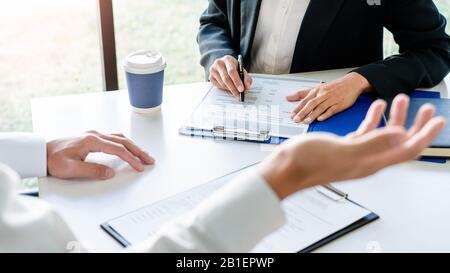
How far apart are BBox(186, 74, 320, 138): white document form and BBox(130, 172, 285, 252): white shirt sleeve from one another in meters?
0.58

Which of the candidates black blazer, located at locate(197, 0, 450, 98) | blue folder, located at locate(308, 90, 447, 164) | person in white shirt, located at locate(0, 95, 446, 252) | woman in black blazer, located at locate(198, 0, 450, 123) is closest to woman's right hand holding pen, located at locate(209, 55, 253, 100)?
woman in black blazer, located at locate(198, 0, 450, 123)

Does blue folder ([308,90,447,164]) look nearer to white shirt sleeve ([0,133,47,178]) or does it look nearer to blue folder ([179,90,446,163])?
blue folder ([179,90,446,163])

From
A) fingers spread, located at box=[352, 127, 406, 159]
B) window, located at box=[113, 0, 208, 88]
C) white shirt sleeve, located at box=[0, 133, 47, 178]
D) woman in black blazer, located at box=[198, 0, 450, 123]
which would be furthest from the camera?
window, located at box=[113, 0, 208, 88]

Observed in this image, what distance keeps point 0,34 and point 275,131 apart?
2.10m

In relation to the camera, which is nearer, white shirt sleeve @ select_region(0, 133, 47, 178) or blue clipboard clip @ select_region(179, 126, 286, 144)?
white shirt sleeve @ select_region(0, 133, 47, 178)

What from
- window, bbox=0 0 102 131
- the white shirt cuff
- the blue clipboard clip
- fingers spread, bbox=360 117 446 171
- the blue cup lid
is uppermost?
fingers spread, bbox=360 117 446 171

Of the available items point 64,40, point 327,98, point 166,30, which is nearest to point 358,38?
point 327,98

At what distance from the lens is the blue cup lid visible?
133cm

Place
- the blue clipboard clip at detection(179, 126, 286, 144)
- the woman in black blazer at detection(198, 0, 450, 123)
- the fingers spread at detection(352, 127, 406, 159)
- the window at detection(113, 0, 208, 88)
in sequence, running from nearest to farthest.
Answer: the fingers spread at detection(352, 127, 406, 159)
the blue clipboard clip at detection(179, 126, 286, 144)
the woman in black blazer at detection(198, 0, 450, 123)
the window at detection(113, 0, 208, 88)

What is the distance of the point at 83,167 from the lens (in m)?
1.11

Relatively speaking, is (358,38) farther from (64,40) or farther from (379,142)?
(64,40)

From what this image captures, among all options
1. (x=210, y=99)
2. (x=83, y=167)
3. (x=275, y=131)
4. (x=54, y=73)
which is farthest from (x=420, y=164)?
(x=54, y=73)

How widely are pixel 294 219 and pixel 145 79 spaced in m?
0.57

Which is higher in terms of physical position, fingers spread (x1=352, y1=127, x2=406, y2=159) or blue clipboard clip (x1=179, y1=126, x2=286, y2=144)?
fingers spread (x1=352, y1=127, x2=406, y2=159)
